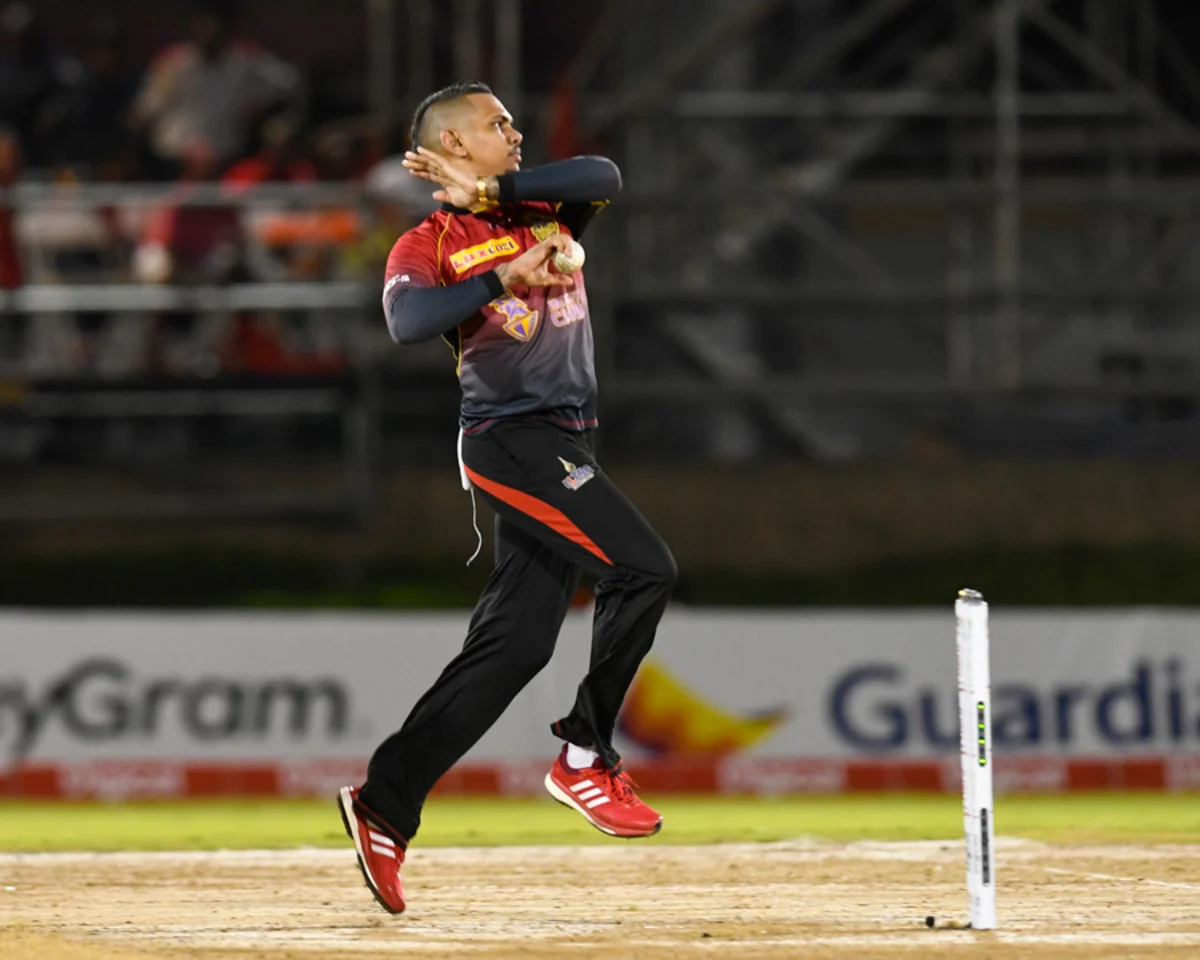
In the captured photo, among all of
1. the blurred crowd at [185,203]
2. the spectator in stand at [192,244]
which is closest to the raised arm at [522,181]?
the blurred crowd at [185,203]

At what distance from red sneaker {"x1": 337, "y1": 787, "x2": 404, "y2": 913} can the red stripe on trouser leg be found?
1119mm

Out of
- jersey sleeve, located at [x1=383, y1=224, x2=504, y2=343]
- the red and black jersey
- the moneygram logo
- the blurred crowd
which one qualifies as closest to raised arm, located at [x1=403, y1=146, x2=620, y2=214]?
the red and black jersey

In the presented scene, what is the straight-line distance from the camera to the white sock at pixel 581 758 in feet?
23.3

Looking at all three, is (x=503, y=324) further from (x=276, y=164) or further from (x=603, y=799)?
(x=276, y=164)

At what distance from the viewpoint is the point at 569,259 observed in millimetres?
6840

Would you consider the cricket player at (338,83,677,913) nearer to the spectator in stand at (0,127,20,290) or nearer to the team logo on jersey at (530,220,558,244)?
the team logo on jersey at (530,220,558,244)

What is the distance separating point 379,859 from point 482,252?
202 centimetres

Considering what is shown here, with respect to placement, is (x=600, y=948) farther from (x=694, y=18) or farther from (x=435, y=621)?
(x=694, y=18)

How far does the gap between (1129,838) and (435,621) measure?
5.71 metres

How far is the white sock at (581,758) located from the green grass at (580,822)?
8.81 feet

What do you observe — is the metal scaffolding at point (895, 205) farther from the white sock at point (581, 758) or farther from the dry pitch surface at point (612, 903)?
the white sock at point (581, 758)

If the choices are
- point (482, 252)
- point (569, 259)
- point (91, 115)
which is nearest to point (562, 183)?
point (569, 259)

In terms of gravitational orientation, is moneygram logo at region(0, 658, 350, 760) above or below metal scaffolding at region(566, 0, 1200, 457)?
below

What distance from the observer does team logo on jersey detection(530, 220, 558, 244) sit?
23.3ft
